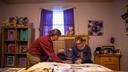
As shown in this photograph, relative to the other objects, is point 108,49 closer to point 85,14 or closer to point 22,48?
point 85,14

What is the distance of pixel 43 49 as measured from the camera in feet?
10.6

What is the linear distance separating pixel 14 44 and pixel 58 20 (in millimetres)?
1430

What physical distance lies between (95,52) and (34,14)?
208 cm

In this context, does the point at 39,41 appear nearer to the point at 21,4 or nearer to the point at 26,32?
the point at 26,32

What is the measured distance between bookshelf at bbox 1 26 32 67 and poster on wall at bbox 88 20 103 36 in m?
1.74

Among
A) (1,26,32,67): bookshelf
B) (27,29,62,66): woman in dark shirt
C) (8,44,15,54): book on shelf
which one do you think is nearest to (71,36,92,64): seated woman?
(27,29,62,66): woman in dark shirt

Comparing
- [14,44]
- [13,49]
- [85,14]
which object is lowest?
[13,49]

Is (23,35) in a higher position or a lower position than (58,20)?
lower

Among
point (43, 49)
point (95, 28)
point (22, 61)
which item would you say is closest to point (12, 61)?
point (22, 61)

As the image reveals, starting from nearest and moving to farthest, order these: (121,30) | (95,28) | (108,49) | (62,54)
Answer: (62,54) < (121,30) < (108,49) < (95,28)

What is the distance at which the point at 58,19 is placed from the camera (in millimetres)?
5824

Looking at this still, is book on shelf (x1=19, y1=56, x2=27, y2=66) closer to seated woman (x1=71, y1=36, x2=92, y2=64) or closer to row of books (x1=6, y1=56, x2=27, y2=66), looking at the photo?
row of books (x1=6, y1=56, x2=27, y2=66)

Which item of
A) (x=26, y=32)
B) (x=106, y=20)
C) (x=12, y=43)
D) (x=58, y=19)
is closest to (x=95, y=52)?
(x=106, y=20)

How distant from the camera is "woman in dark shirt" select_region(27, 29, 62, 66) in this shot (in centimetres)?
322
